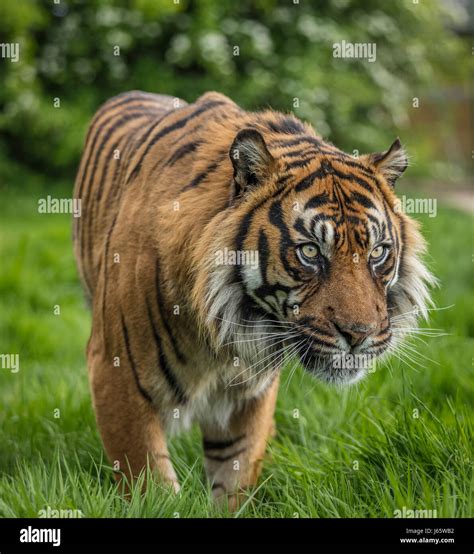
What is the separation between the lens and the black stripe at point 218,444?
380cm

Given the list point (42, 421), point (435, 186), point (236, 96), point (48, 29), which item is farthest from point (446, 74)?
point (42, 421)

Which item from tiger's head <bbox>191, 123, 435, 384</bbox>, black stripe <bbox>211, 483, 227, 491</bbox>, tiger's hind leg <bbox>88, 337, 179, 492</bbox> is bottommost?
black stripe <bbox>211, 483, 227, 491</bbox>

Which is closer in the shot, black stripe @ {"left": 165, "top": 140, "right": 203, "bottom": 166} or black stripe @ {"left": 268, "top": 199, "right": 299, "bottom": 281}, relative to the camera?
black stripe @ {"left": 268, "top": 199, "right": 299, "bottom": 281}

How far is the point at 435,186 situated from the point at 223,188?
13.1 metres

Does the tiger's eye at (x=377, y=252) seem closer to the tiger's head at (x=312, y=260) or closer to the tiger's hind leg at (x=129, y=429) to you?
the tiger's head at (x=312, y=260)

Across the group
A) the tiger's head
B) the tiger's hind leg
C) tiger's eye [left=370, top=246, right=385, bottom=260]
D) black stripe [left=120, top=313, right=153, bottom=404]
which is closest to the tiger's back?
black stripe [left=120, top=313, right=153, bottom=404]

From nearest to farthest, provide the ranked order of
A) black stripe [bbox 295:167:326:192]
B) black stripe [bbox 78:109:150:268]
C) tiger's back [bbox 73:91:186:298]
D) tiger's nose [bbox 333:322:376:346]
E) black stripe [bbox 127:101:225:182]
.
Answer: tiger's nose [bbox 333:322:376:346] < black stripe [bbox 295:167:326:192] < black stripe [bbox 127:101:225:182] < tiger's back [bbox 73:91:186:298] < black stripe [bbox 78:109:150:268]

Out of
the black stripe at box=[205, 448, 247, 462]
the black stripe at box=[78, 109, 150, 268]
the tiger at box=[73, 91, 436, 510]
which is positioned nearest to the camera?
the tiger at box=[73, 91, 436, 510]

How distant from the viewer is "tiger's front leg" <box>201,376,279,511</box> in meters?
3.75

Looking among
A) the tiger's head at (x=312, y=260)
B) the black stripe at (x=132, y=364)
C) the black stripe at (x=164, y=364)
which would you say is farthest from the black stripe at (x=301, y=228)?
the black stripe at (x=132, y=364)

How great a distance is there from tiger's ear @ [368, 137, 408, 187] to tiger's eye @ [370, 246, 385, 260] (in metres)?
0.37

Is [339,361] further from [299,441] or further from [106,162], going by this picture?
[106,162]

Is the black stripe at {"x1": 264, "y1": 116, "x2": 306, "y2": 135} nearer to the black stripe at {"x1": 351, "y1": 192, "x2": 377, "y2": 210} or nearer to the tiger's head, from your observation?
the tiger's head

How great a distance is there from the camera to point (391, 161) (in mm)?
3287
